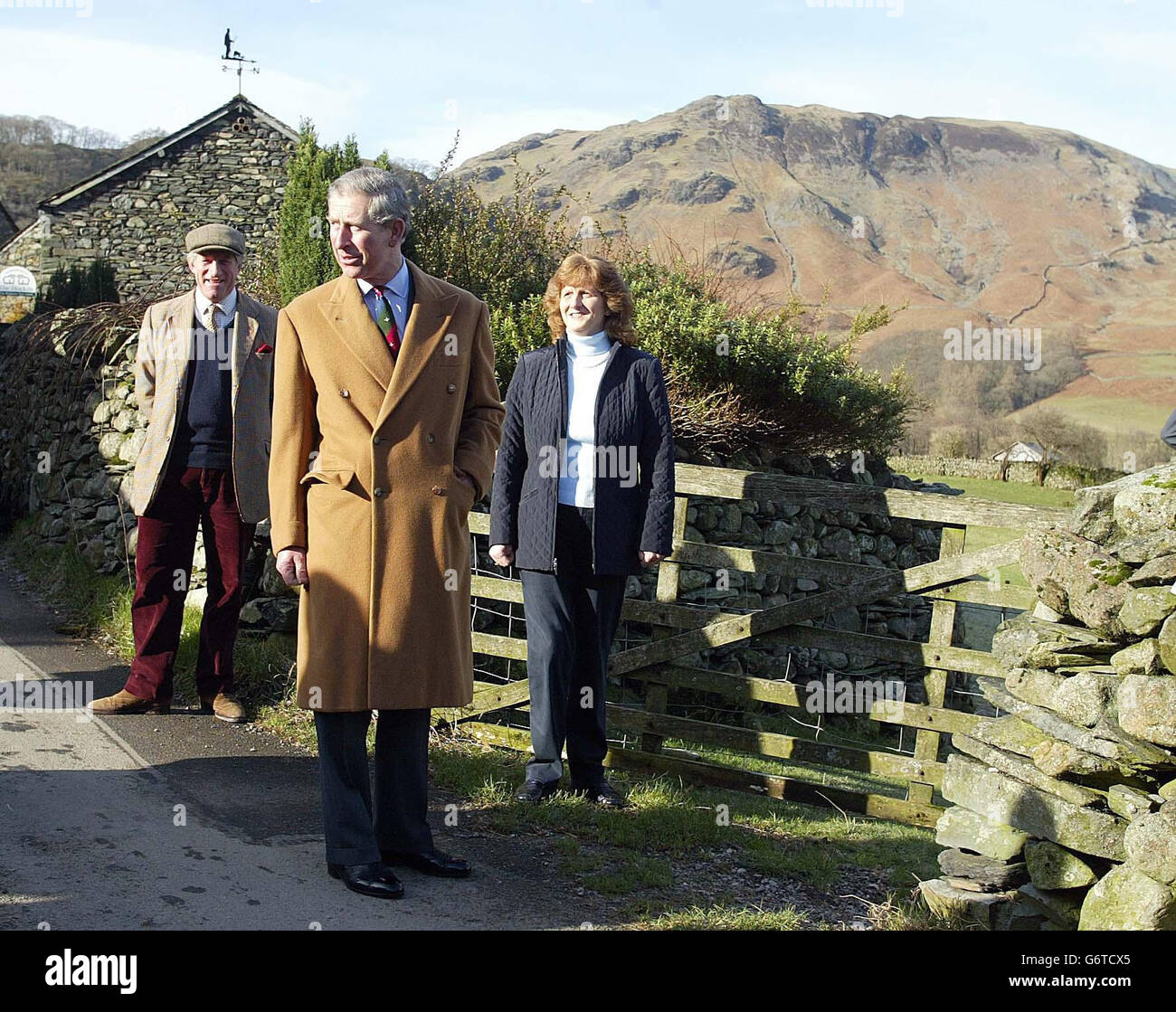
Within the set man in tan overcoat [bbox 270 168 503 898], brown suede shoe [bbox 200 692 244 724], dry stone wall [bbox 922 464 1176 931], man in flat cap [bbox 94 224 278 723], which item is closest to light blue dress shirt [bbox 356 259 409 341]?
man in tan overcoat [bbox 270 168 503 898]

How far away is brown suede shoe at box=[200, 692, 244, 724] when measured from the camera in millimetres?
5949

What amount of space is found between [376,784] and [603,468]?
1.67 metres

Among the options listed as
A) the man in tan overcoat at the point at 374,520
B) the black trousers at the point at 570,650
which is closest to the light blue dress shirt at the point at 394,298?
the man in tan overcoat at the point at 374,520

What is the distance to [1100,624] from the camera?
3.99m

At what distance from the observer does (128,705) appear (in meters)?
5.95

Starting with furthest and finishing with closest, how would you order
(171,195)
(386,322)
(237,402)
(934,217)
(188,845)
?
(934,217), (171,195), (237,402), (188,845), (386,322)

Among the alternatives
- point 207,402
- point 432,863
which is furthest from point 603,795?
point 207,402

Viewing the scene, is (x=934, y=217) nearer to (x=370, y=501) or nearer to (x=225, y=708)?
(x=225, y=708)

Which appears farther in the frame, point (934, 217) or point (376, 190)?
Result: point (934, 217)

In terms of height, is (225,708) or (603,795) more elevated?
(225,708)

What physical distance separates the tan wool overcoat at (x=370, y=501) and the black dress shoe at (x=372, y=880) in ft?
1.81

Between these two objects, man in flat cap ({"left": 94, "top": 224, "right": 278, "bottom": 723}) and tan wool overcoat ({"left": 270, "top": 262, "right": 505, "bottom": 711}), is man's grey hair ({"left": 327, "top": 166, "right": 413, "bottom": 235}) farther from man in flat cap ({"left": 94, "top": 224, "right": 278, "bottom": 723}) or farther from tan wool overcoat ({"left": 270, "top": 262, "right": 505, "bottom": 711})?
man in flat cap ({"left": 94, "top": 224, "right": 278, "bottom": 723})
